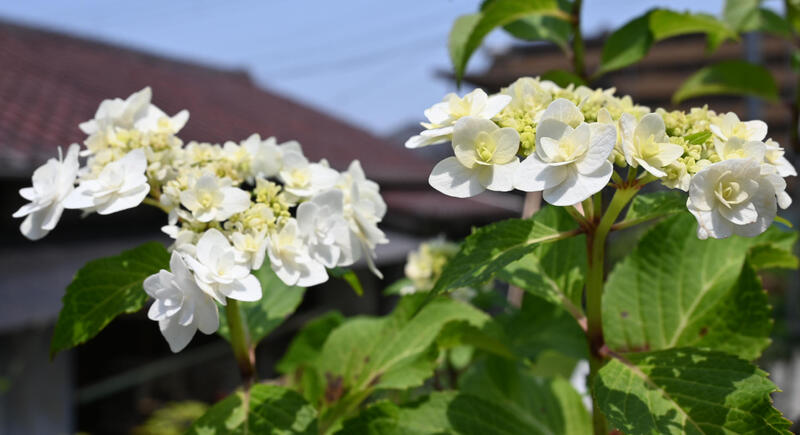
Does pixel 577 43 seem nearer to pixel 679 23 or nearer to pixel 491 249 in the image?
pixel 679 23

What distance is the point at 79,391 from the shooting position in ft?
10.9

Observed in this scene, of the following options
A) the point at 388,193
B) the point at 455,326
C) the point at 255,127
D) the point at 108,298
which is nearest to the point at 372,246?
the point at 455,326

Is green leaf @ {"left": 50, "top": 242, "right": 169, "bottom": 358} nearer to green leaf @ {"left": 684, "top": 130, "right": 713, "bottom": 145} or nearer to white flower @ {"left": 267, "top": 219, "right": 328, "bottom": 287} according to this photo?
white flower @ {"left": 267, "top": 219, "right": 328, "bottom": 287}

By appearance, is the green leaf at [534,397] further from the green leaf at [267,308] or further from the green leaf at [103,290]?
the green leaf at [103,290]

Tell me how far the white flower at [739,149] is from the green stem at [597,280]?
0.22 ft

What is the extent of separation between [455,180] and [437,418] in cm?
26

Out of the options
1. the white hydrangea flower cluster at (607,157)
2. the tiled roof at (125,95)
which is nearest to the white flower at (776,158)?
the white hydrangea flower cluster at (607,157)

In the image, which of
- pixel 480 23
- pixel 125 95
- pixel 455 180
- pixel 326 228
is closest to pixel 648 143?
pixel 455 180

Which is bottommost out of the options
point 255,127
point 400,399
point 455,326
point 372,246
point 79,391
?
point 79,391

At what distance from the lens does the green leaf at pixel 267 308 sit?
2.34ft

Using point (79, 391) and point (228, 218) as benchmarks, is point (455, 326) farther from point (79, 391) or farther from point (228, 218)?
point (79, 391)

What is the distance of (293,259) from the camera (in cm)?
54

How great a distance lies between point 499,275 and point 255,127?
5.33m

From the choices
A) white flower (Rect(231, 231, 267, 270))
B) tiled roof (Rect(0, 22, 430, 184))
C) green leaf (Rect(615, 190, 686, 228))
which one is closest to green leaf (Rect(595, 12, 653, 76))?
green leaf (Rect(615, 190, 686, 228))
